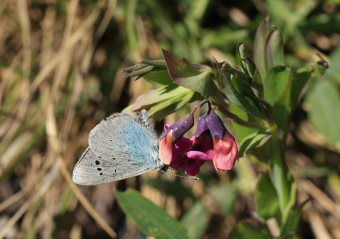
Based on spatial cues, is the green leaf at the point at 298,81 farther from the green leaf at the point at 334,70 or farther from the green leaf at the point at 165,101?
the green leaf at the point at 334,70

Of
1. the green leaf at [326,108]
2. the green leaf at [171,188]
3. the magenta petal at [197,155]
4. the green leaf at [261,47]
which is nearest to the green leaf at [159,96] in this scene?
the magenta petal at [197,155]

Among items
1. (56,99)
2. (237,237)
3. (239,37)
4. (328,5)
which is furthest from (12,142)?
(328,5)

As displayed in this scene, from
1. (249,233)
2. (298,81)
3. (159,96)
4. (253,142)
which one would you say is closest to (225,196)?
(249,233)

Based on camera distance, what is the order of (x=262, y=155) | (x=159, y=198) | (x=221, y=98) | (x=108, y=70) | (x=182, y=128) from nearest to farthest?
(x=182, y=128) < (x=221, y=98) < (x=262, y=155) < (x=159, y=198) < (x=108, y=70)

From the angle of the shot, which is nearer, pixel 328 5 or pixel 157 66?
pixel 157 66

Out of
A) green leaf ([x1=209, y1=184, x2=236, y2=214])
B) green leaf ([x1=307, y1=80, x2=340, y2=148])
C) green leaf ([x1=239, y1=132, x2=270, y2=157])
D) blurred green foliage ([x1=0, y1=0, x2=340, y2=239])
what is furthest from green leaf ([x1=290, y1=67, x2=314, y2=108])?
green leaf ([x1=209, y1=184, x2=236, y2=214])

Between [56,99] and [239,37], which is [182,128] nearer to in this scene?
[239,37]

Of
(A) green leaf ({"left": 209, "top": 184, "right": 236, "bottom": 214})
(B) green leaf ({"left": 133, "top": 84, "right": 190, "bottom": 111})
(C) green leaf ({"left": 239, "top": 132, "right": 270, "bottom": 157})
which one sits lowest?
(A) green leaf ({"left": 209, "top": 184, "right": 236, "bottom": 214})

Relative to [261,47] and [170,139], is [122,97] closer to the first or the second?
[261,47]

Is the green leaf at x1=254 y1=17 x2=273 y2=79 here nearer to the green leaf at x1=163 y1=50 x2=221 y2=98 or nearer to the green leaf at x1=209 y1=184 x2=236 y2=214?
the green leaf at x1=163 y1=50 x2=221 y2=98
